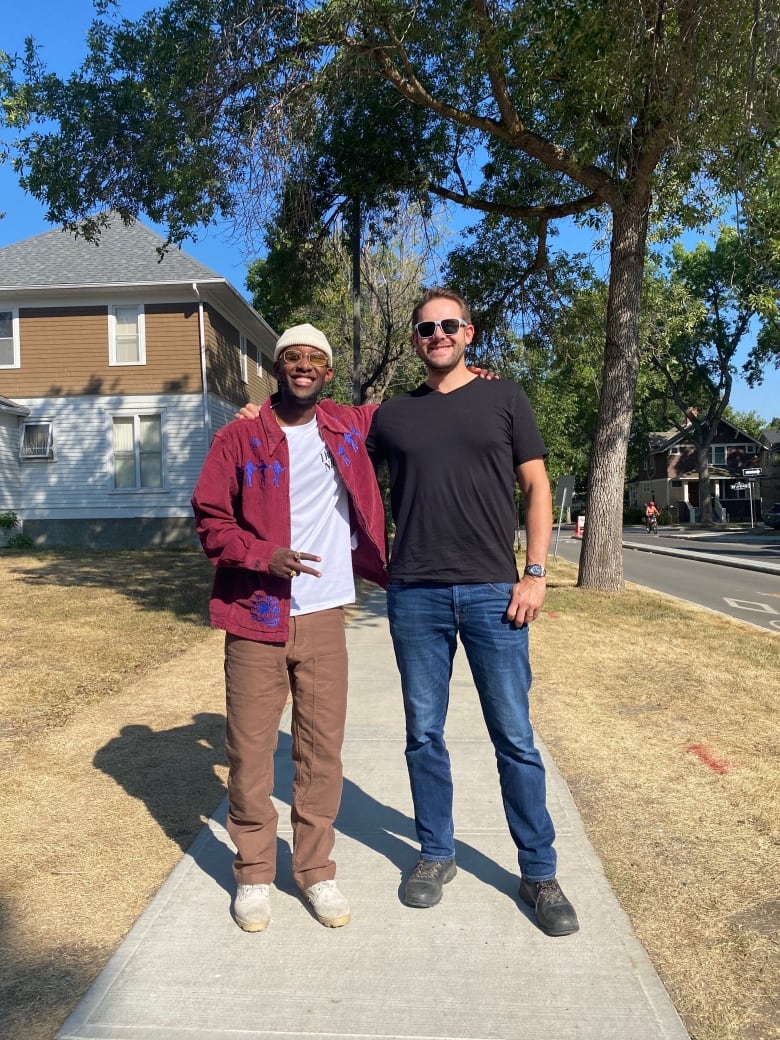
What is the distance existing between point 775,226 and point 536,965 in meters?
11.0

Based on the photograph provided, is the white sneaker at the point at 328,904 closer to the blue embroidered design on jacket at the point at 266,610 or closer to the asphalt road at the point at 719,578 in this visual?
the blue embroidered design on jacket at the point at 266,610

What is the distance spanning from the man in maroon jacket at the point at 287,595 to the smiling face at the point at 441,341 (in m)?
0.36

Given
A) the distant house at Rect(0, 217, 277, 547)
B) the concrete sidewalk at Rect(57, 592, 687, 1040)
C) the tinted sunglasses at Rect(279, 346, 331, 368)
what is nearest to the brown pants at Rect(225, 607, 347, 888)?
the concrete sidewalk at Rect(57, 592, 687, 1040)

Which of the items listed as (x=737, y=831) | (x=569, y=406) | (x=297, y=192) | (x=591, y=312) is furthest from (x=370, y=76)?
(x=569, y=406)

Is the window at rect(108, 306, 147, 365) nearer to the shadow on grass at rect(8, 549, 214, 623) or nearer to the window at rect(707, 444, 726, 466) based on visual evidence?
the shadow on grass at rect(8, 549, 214, 623)

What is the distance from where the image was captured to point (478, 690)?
305 cm

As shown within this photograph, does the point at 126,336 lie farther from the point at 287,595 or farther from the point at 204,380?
the point at 287,595

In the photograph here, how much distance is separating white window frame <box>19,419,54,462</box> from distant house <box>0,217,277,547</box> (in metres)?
0.03

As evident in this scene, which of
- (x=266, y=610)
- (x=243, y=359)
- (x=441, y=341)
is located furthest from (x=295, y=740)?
(x=243, y=359)

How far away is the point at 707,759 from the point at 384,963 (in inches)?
111

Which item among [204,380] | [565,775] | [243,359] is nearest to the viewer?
[565,775]

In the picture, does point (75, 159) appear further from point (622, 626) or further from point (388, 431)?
point (388, 431)

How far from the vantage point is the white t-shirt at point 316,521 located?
124 inches

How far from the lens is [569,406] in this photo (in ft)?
124
